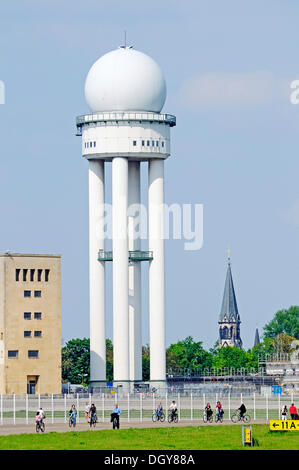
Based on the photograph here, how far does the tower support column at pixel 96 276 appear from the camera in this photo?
159 metres

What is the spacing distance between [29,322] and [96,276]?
1774 centimetres

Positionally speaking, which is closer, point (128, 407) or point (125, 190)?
point (128, 407)

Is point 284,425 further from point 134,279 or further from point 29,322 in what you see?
point 134,279

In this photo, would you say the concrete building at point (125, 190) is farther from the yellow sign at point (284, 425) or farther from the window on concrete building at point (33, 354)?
the yellow sign at point (284, 425)

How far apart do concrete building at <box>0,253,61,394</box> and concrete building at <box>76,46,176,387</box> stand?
12.6 meters

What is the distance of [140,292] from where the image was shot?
16288 centimetres

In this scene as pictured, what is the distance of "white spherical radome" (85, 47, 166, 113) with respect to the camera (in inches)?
6265

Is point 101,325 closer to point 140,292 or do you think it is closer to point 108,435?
point 140,292

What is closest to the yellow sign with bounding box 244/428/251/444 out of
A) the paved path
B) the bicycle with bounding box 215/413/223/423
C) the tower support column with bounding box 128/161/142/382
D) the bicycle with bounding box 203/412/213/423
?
the paved path

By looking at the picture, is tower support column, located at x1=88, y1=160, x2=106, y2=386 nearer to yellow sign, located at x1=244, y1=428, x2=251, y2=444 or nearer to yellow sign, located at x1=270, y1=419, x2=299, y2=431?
yellow sign, located at x1=270, y1=419, x2=299, y2=431

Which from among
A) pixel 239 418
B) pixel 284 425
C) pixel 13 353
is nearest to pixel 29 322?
pixel 13 353

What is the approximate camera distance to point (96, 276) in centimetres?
16062

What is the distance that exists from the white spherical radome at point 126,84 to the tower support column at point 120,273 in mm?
6716
